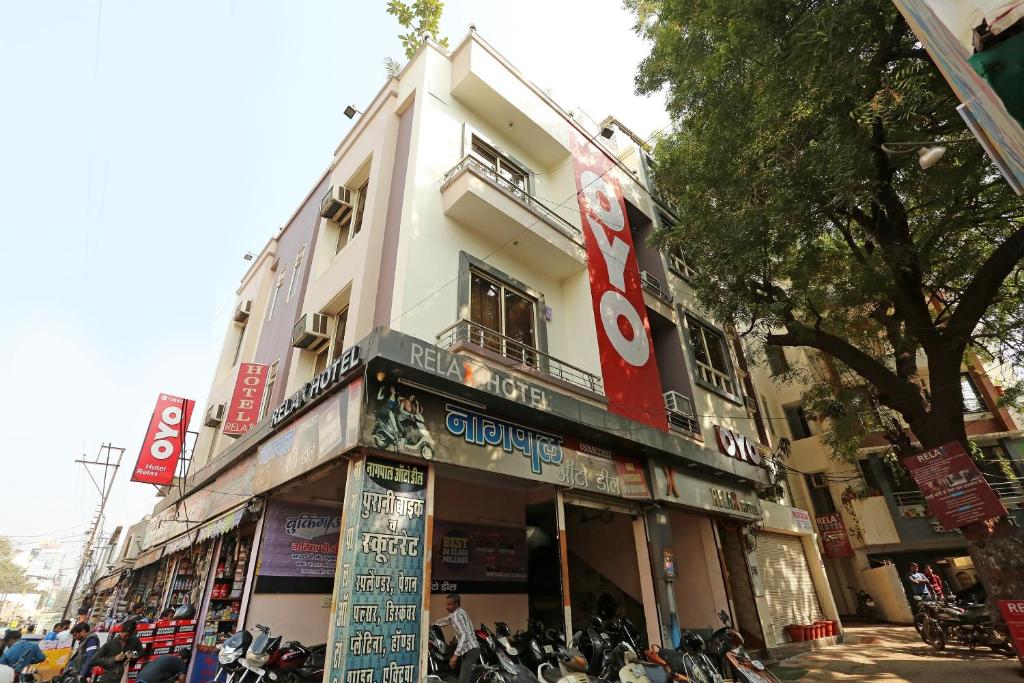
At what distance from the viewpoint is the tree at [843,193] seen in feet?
24.8

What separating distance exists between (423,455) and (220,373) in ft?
47.9

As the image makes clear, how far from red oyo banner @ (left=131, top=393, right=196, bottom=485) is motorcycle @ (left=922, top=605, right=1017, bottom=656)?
57.9ft

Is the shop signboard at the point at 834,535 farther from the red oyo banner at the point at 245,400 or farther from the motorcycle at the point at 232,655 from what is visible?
the red oyo banner at the point at 245,400

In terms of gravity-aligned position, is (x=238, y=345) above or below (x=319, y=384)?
above

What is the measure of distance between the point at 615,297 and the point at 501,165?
418 centimetres

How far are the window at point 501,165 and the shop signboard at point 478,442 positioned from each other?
214 inches

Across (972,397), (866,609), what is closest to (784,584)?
(866,609)

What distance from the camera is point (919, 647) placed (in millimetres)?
10984

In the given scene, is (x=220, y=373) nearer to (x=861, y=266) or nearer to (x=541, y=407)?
(x=541, y=407)

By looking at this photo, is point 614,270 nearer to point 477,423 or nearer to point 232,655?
point 477,423

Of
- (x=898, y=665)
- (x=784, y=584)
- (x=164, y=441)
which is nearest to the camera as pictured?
(x=898, y=665)

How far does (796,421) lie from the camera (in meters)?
20.7

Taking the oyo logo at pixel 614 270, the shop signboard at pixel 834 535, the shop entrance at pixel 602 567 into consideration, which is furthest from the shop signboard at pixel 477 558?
the shop signboard at pixel 834 535

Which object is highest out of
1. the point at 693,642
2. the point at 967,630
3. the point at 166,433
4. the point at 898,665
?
the point at 166,433
